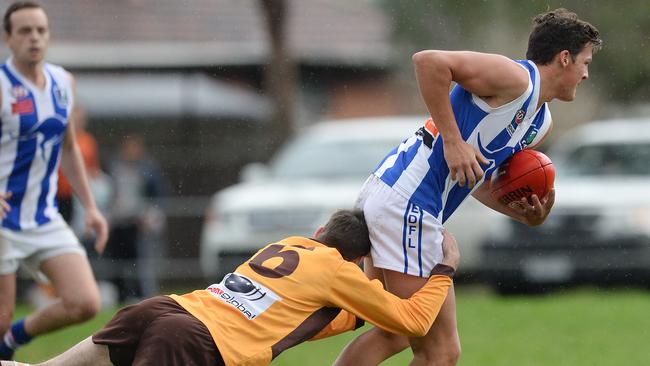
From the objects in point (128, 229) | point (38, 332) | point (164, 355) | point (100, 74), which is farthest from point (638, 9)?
point (164, 355)

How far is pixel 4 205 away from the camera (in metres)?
6.74

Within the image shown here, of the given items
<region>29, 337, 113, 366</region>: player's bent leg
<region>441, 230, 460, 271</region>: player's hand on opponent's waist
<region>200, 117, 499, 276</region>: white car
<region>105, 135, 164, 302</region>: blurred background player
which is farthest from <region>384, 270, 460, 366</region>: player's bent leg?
<region>105, 135, 164, 302</region>: blurred background player

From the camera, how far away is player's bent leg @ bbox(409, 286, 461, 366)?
18.0 feet

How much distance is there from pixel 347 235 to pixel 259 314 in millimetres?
561

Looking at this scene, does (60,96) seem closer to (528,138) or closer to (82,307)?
(82,307)

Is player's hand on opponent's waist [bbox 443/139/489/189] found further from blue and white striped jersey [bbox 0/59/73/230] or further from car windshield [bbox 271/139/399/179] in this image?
car windshield [bbox 271/139/399/179]

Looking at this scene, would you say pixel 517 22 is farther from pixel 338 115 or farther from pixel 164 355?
pixel 164 355

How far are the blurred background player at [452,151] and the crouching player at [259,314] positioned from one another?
23 centimetres

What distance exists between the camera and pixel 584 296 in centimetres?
1231

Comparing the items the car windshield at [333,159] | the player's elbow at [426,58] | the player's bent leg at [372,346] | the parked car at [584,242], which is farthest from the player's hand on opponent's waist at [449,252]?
the parked car at [584,242]

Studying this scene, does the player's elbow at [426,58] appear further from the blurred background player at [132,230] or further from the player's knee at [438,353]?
the blurred background player at [132,230]

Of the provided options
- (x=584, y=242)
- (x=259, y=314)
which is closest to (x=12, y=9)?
(x=259, y=314)

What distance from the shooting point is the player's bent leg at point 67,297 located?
695 cm

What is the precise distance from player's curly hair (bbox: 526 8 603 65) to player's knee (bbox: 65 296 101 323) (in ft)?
9.55
